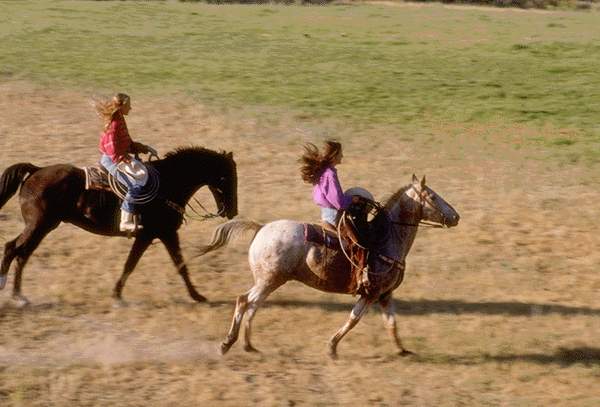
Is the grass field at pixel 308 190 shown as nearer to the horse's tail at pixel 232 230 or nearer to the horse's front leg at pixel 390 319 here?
the horse's front leg at pixel 390 319

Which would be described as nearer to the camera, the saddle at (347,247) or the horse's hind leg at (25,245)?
the saddle at (347,247)

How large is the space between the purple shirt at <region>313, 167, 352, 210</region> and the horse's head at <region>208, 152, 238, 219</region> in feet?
6.04

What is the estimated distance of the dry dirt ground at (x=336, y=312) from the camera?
11.9 meters

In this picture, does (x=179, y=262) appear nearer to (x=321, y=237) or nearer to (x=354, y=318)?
(x=321, y=237)

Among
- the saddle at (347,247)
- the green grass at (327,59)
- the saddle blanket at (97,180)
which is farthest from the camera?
the green grass at (327,59)

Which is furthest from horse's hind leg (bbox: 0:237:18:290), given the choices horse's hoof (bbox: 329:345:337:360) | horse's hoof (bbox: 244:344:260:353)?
horse's hoof (bbox: 329:345:337:360)

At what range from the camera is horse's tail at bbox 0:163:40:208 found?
1388 centimetres

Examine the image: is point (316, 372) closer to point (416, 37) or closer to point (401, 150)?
point (401, 150)

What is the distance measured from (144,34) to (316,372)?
21.6 meters

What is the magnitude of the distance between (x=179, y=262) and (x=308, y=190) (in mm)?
4937

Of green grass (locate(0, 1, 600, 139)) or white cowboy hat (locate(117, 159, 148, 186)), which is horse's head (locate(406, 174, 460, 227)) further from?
green grass (locate(0, 1, 600, 139))

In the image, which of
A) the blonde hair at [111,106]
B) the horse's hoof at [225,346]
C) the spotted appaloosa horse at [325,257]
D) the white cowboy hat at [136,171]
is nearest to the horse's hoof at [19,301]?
the white cowboy hat at [136,171]

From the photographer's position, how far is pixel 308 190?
18.8 metres

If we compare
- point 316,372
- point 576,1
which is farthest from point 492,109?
point 576,1
